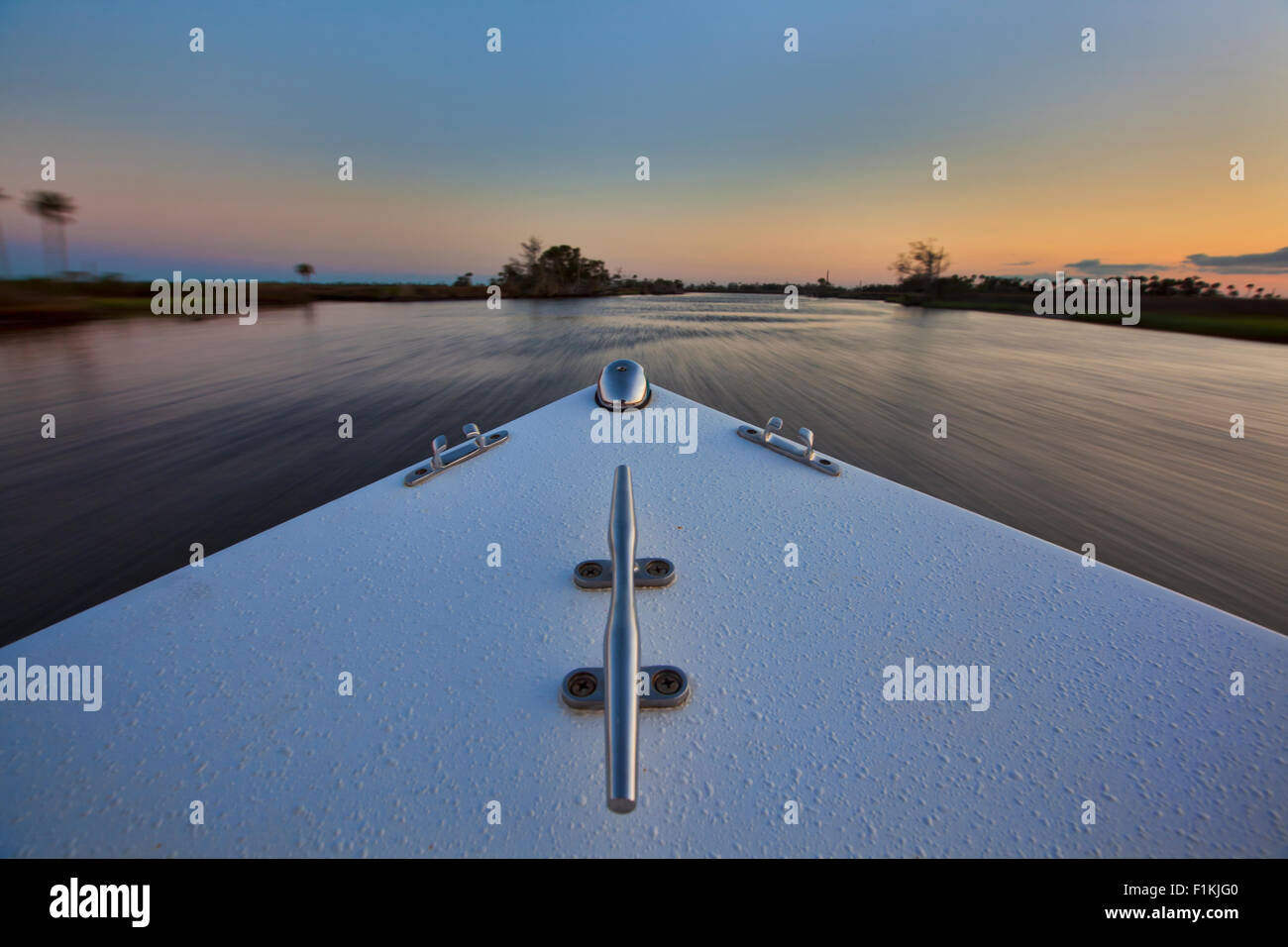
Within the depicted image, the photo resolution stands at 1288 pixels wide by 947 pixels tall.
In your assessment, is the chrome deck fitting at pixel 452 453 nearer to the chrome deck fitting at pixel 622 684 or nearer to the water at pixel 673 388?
the chrome deck fitting at pixel 622 684

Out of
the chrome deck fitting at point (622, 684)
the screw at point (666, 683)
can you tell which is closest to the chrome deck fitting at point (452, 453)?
the chrome deck fitting at point (622, 684)

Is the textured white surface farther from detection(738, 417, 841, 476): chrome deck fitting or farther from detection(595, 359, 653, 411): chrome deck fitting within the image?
detection(595, 359, 653, 411): chrome deck fitting

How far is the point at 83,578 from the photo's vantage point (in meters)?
1.91

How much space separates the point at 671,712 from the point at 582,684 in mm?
130

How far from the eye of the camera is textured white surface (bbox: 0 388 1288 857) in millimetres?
562

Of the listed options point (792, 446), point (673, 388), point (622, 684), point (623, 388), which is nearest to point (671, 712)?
point (622, 684)

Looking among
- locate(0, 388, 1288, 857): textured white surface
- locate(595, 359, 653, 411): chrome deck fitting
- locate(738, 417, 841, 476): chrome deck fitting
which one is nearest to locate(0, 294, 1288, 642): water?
locate(0, 388, 1288, 857): textured white surface

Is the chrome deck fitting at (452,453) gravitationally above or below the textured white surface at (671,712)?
above

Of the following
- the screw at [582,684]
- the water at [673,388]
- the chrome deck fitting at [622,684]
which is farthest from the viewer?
the water at [673,388]

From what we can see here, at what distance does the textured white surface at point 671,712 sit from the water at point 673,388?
59.9 inches

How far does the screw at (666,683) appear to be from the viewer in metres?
0.70

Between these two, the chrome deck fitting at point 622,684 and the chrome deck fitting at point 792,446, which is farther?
the chrome deck fitting at point 792,446
